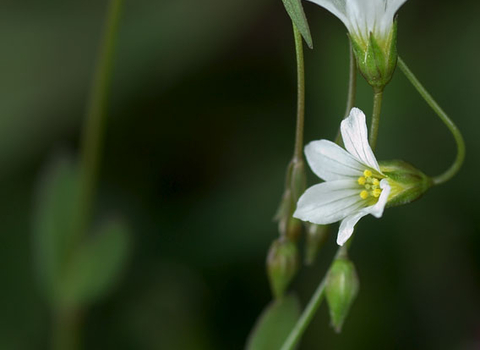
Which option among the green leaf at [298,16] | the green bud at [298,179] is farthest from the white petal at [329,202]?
the green leaf at [298,16]

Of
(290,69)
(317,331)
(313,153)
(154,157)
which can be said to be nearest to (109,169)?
(154,157)

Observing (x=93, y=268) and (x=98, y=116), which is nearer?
(x=98, y=116)

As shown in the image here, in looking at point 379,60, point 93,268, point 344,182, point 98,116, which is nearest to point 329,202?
point 344,182

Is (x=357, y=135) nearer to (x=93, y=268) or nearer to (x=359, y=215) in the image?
(x=359, y=215)

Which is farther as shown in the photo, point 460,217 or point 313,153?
point 460,217

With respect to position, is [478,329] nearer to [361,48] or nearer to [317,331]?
[317,331]
